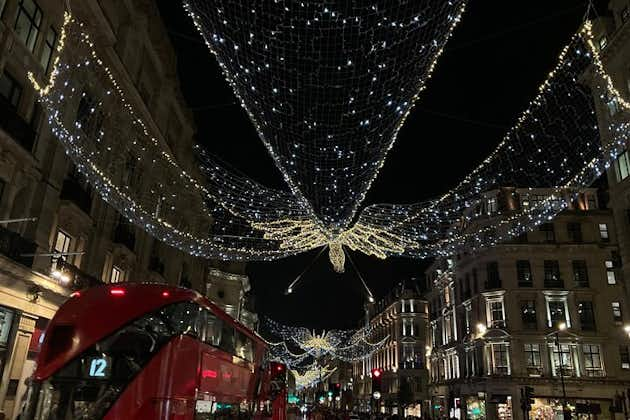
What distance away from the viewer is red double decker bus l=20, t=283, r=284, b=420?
8.34 metres

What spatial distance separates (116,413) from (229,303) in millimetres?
49769

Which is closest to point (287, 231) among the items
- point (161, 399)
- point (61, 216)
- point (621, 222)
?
point (61, 216)

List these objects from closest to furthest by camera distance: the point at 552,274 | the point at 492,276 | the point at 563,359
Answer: the point at 563,359
the point at 552,274
the point at 492,276

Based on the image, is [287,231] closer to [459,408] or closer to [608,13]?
[608,13]

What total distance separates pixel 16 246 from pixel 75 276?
4178 mm

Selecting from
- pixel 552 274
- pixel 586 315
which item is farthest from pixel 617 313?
pixel 552 274

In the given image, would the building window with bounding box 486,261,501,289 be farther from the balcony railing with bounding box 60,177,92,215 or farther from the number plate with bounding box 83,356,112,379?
the number plate with bounding box 83,356,112,379

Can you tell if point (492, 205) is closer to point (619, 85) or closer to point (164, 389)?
point (619, 85)

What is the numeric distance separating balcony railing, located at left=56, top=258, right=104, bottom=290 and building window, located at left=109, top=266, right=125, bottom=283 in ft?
12.4

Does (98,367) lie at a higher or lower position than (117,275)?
lower

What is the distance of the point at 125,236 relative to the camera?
24188 mm

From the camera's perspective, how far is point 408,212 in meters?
16.9

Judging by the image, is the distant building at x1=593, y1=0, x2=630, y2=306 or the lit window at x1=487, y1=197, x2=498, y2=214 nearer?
the distant building at x1=593, y1=0, x2=630, y2=306

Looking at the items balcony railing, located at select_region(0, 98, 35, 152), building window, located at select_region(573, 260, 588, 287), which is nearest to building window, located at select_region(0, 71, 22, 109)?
balcony railing, located at select_region(0, 98, 35, 152)
